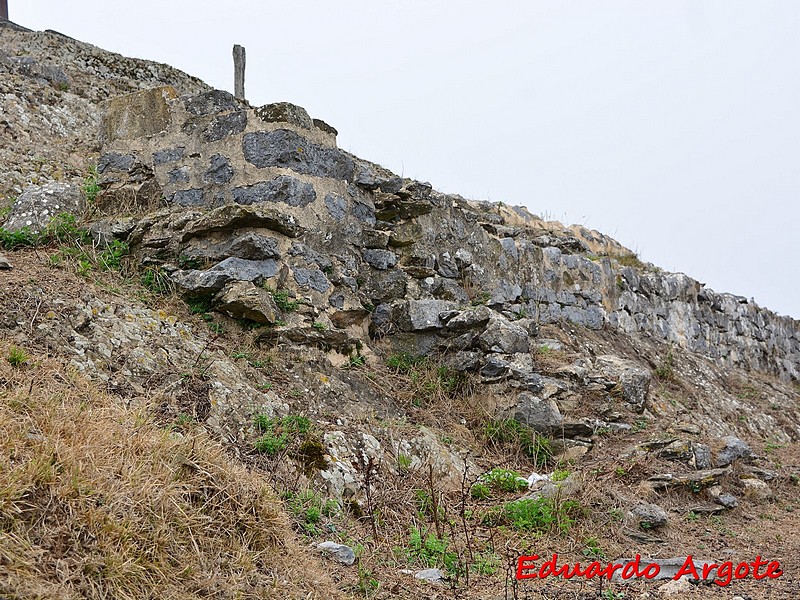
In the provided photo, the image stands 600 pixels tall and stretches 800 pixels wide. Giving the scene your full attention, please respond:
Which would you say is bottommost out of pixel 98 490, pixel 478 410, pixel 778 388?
pixel 98 490

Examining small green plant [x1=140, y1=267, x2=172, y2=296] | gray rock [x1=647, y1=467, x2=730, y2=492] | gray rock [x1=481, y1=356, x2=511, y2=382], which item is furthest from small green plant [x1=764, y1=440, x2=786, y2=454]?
small green plant [x1=140, y1=267, x2=172, y2=296]

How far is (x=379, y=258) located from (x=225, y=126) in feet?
7.04

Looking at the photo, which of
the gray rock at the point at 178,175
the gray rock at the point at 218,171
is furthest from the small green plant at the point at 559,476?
the gray rock at the point at 178,175

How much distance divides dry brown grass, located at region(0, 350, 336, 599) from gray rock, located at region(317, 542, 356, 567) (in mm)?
325

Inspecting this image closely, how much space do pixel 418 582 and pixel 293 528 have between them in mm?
784

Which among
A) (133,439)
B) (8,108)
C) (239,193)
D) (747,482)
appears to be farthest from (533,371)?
(8,108)

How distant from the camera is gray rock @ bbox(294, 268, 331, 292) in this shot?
255 inches

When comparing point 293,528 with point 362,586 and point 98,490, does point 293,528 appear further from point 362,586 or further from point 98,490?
point 98,490

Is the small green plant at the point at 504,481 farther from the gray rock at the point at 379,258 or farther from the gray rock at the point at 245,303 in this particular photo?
the gray rock at the point at 379,258

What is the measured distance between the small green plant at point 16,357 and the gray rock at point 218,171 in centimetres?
328

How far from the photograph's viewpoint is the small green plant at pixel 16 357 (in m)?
3.97

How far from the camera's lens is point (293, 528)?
3.85 m

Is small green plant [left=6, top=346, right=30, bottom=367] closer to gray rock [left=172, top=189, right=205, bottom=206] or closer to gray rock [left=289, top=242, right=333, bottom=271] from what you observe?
gray rock [left=289, top=242, right=333, bottom=271]

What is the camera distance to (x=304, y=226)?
6863mm
